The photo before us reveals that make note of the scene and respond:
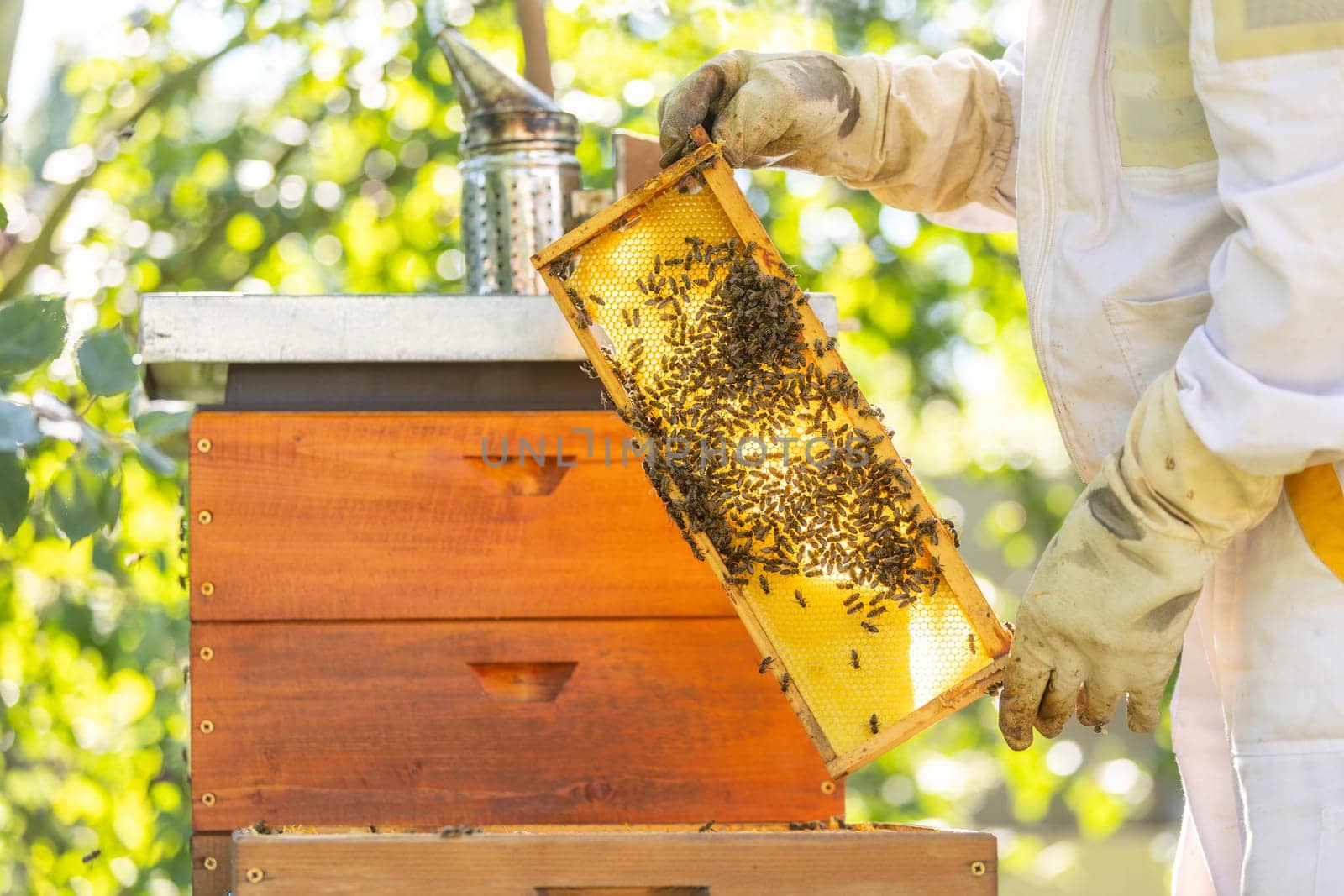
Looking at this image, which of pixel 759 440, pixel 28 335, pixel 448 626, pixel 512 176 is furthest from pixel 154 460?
pixel 759 440

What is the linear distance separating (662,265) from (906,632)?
0.55 metres

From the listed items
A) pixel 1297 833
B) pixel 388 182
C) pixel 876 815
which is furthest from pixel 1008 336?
pixel 1297 833

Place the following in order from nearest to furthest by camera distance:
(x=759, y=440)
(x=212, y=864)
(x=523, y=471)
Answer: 1. (x=759, y=440)
2. (x=212, y=864)
3. (x=523, y=471)

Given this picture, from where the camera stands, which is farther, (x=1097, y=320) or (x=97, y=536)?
(x=97, y=536)

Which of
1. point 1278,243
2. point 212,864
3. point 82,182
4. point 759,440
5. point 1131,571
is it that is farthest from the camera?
point 82,182

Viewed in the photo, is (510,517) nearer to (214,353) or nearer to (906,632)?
(214,353)

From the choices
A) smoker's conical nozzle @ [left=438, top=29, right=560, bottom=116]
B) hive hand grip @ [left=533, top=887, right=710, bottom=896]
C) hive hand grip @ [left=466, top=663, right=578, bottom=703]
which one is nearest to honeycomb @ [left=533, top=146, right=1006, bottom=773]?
hive hand grip @ [left=533, top=887, right=710, bottom=896]

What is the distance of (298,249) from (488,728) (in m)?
3.51

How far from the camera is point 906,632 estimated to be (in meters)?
1.63

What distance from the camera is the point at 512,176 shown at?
2.14 meters

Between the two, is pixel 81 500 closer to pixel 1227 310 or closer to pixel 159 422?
pixel 159 422

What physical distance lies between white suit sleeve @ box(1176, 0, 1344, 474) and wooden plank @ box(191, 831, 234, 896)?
134 cm

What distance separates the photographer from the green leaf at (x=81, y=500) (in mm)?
1652

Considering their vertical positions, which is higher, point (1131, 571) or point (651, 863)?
point (1131, 571)
